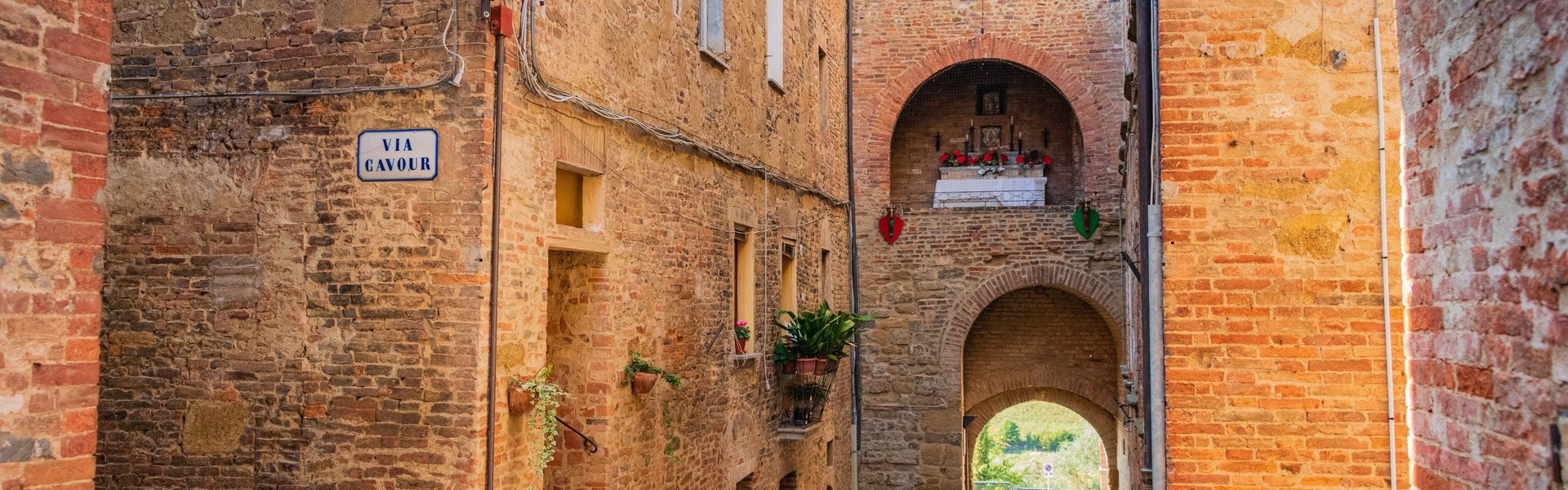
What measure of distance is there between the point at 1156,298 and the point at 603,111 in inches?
136

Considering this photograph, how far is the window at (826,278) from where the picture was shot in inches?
538

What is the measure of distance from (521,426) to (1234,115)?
4101mm

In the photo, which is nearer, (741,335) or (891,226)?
(741,335)

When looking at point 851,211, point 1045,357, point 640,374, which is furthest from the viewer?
point 1045,357

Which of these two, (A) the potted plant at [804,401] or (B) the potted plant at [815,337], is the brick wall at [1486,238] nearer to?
(B) the potted plant at [815,337]

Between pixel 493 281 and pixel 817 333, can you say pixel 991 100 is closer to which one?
pixel 817 333

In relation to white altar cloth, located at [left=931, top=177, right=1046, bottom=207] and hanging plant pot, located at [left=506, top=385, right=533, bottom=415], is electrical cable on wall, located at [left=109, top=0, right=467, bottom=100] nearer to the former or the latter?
hanging plant pot, located at [left=506, top=385, right=533, bottom=415]

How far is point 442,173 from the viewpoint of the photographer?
237 inches

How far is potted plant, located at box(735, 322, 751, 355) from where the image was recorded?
33.7ft

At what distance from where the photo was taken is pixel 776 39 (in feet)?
37.7

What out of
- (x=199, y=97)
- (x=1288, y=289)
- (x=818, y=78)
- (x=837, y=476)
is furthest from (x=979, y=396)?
(x=199, y=97)

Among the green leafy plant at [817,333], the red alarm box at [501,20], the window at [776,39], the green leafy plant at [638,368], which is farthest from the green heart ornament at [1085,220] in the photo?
the red alarm box at [501,20]

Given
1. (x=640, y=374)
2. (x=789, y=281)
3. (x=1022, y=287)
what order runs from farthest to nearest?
1. (x=1022, y=287)
2. (x=789, y=281)
3. (x=640, y=374)

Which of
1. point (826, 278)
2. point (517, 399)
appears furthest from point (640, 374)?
point (826, 278)
